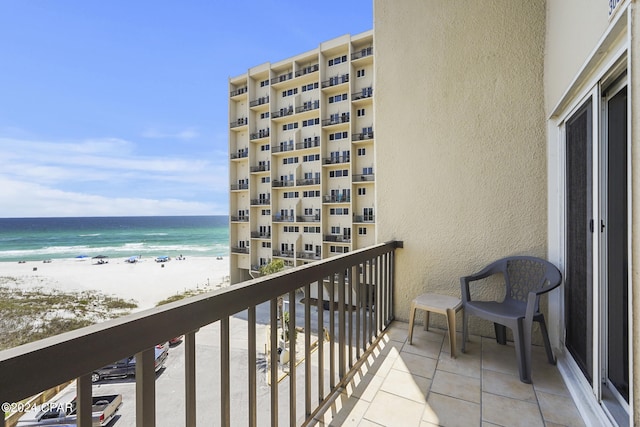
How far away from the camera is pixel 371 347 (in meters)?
2.25

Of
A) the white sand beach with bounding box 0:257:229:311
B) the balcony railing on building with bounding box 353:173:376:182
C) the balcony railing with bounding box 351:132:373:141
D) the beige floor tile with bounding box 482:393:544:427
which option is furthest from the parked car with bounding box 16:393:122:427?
the white sand beach with bounding box 0:257:229:311

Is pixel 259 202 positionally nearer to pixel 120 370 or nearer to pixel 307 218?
pixel 307 218

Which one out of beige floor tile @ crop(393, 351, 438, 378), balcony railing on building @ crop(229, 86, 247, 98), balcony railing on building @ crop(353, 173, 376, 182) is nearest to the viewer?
beige floor tile @ crop(393, 351, 438, 378)

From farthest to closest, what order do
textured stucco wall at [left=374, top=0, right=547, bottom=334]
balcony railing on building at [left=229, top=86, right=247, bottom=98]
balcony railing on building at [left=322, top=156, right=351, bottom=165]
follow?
balcony railing on building at [left=229, top=86, right=247, bottom=98] → balcony railing on building at [left=322, top=156, right=351, bottom=165] → textured stucco wall at [left=374, top=0, right=547, bottom=334]

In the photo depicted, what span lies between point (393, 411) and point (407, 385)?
0.89 feet

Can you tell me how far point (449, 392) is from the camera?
1.70 m

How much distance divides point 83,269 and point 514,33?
28.2 metres

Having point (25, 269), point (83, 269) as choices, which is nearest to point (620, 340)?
point (83, 269)

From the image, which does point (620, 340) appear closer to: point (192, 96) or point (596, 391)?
point (596, 391)

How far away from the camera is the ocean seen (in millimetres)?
25942

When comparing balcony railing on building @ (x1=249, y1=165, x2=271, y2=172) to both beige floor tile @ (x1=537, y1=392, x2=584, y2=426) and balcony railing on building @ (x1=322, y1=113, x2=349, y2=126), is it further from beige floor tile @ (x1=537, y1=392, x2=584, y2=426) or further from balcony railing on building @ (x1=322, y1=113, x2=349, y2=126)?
beige floor tile @ (x1=537, y1=392, x2=584, y2=426)

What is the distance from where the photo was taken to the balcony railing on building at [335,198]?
Result: 13484 millimetres

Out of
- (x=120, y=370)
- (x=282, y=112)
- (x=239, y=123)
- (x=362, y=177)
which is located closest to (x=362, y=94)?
(x=362, y=177)

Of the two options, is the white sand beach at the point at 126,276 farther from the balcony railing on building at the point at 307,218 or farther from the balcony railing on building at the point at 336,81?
the balcony railing on building at the point at 336,81
